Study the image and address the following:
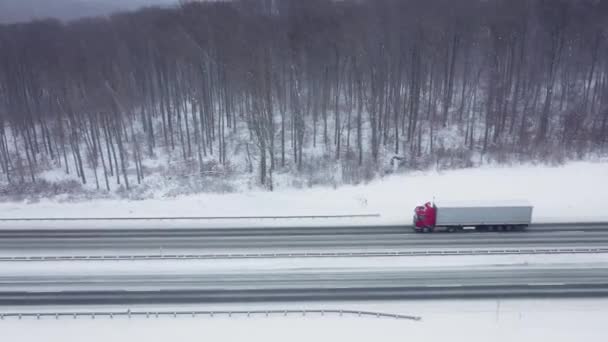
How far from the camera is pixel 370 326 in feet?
52.5

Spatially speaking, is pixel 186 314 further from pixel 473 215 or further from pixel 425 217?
pixel 473 215

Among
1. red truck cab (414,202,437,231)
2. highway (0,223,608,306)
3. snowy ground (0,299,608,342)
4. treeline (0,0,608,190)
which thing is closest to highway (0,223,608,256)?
highway (0,223,608,306)

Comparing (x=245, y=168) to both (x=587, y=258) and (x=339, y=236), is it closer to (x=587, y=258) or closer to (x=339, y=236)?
(x=339, y=236)

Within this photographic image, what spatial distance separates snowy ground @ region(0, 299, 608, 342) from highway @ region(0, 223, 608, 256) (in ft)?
16.4

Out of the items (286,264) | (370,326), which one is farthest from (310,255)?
(370,326)

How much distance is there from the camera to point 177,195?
29188mm

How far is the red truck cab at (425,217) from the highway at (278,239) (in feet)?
1.70

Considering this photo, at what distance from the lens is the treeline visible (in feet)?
110

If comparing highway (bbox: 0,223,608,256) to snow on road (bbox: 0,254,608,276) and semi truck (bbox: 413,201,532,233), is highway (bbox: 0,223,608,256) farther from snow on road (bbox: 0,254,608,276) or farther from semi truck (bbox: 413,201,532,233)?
snow on road (bbox: 0,254,608,276)

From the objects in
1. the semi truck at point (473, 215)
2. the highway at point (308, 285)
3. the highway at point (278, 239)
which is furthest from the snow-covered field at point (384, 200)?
the highway at point (308, 285)

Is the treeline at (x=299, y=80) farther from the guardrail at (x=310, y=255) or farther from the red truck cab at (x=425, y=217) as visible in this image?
the guardrail at (x=310, y=255)

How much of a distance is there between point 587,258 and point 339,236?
40.7 ft

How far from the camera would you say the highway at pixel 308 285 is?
17.7 m

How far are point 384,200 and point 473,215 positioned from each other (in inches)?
248
